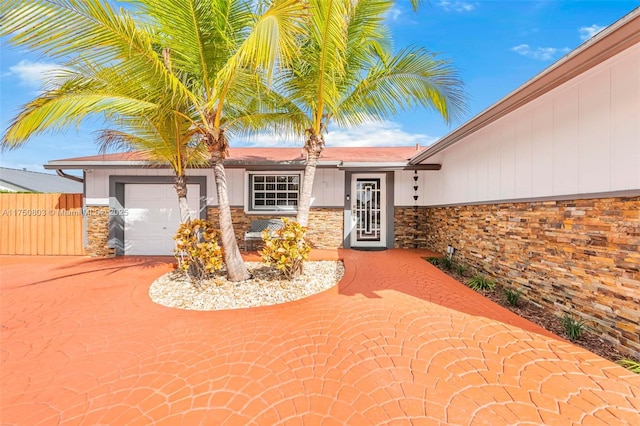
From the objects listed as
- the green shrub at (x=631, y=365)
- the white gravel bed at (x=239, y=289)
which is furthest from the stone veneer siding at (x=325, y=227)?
the green shrub at (x=631, y=365)

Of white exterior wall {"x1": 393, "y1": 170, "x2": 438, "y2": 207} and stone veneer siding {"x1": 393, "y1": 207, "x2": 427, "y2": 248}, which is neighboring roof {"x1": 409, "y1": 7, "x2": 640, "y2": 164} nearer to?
white exterior wall {"x1": 393, "y1": 170, "x2": 438, "y2": 207}

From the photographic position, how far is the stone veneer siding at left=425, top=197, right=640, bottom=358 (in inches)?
114

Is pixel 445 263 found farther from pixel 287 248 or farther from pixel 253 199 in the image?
pixel 253 199

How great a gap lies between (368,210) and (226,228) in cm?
545

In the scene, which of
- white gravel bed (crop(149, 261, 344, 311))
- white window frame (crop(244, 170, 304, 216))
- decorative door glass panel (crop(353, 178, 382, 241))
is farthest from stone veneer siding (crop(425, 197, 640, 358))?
white window frame (crop(244, 170, 304, 216))

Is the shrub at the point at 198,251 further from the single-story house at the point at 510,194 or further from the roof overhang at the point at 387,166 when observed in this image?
the roof overhang at the point at 387,166

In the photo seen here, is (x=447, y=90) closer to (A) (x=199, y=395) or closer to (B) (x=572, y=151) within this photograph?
(B) (x=572, y=151)

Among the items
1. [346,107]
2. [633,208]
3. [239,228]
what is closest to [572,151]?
[633,208]

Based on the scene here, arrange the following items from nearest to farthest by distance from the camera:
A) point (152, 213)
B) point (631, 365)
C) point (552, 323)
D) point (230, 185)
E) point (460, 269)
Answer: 1. point (631, 365)
2. point (552, 323)
3. point (460, 269)
4. point (152, 213)
5. point (230, 185)

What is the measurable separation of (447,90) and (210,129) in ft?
16.0

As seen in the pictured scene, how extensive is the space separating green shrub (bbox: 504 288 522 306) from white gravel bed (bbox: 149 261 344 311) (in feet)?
10.3

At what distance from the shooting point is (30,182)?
787 inches

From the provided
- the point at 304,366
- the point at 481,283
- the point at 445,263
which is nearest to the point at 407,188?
the point at 445,263

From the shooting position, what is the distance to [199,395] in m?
2.28
